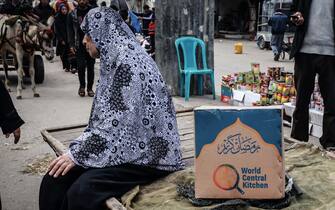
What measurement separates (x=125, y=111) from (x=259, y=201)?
0.86 meters

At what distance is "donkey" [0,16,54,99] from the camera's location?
316 inches

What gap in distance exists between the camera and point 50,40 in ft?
27.0

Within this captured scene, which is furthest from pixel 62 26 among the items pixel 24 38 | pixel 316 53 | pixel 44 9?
pixel 316 53

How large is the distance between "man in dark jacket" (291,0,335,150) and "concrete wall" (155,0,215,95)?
346 centimetres

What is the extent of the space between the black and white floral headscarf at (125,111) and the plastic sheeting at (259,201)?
0.15 m

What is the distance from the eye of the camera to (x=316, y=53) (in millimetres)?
4574

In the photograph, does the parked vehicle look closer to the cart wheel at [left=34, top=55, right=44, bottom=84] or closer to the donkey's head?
the cart wheel at [left=34, top=55, right=44, bottom=84]

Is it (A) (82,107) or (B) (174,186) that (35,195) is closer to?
(B) (174,186)

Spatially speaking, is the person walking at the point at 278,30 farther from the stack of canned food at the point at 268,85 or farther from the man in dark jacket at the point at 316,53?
the man in dark jacket at the point at 316,53

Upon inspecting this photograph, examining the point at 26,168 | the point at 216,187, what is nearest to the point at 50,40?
the point at 26,168

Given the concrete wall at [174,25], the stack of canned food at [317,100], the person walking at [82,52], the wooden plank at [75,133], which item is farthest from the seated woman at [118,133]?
the person walking at [82,52]

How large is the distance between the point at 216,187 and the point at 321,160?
104cm

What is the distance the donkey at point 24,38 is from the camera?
8.04m

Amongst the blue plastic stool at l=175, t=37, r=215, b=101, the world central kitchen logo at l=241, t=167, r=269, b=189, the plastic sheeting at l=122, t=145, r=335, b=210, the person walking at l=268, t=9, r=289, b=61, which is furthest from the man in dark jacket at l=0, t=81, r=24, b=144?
the person walking at l=268, t=9, r=289, b=61
